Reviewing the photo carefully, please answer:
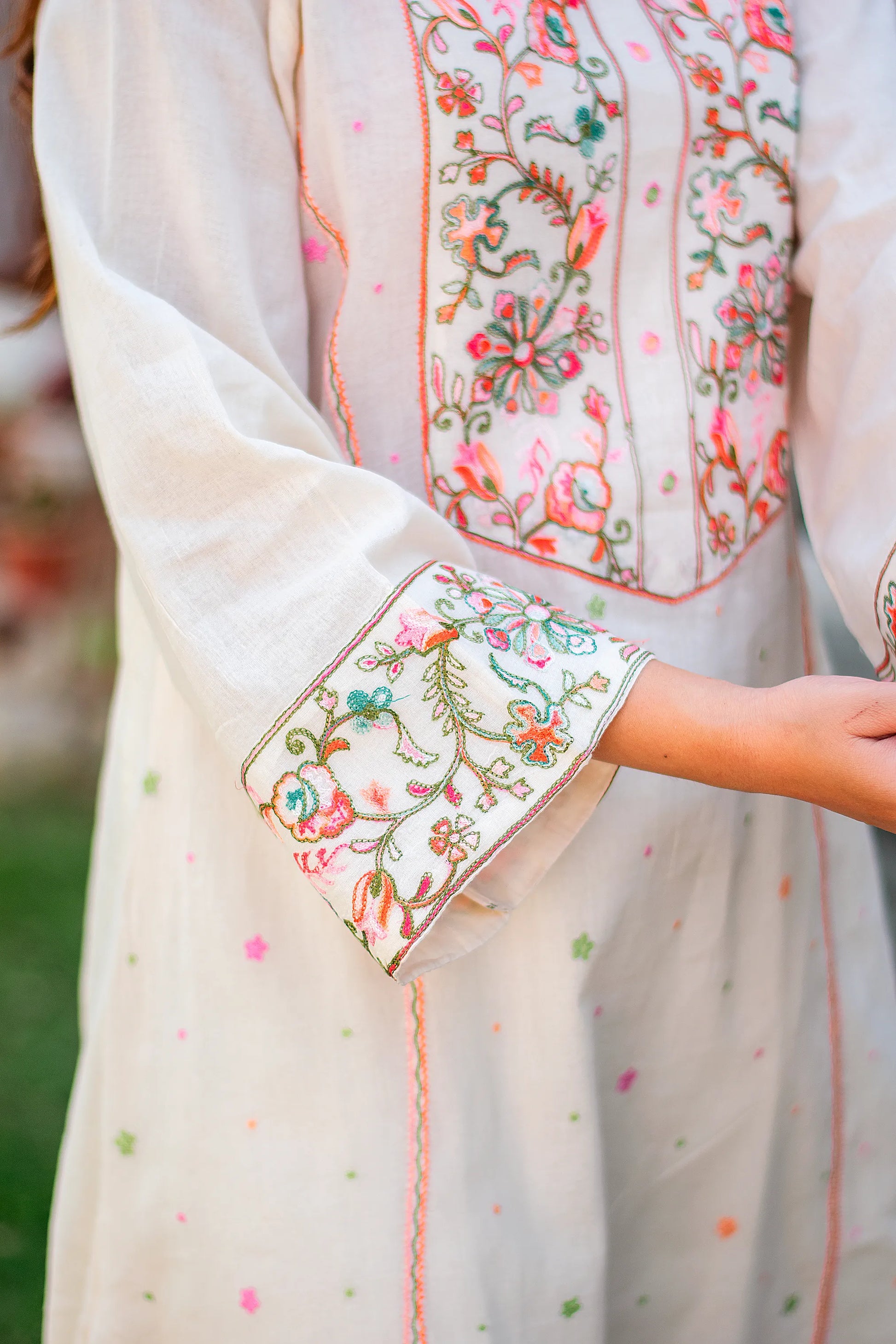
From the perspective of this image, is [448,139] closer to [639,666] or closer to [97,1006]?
[639,666]

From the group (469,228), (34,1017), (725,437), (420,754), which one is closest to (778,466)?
(725,437)

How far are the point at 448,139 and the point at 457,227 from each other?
5cm

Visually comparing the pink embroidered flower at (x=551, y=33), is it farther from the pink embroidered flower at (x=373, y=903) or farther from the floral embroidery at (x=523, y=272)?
the pink embroidered flower at (x=373, y=903)

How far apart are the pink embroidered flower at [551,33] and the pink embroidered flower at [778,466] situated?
0.30 meters

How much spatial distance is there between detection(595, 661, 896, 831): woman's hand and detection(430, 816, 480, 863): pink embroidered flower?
0.30 ft

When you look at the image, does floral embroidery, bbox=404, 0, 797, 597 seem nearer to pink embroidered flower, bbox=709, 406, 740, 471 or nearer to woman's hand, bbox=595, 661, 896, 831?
pink embroidered flower, bbox=709, 406, 740, 471

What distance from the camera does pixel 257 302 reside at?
68cm

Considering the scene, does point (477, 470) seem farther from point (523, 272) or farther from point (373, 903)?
point (373, 903)

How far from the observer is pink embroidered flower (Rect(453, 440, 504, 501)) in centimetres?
72

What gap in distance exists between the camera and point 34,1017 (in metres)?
2.27

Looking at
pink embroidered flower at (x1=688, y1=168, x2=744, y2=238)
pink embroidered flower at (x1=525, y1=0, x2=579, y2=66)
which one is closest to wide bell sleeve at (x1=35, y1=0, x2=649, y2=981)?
pink embroidered flower at (x1=525, y1=0, x2=579, y2=66)

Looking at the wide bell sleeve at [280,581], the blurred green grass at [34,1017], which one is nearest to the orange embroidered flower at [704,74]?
the wide bell sleeve at [280,581]

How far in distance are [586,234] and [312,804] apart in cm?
43

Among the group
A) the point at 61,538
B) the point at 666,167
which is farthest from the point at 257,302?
the point at 61,538
